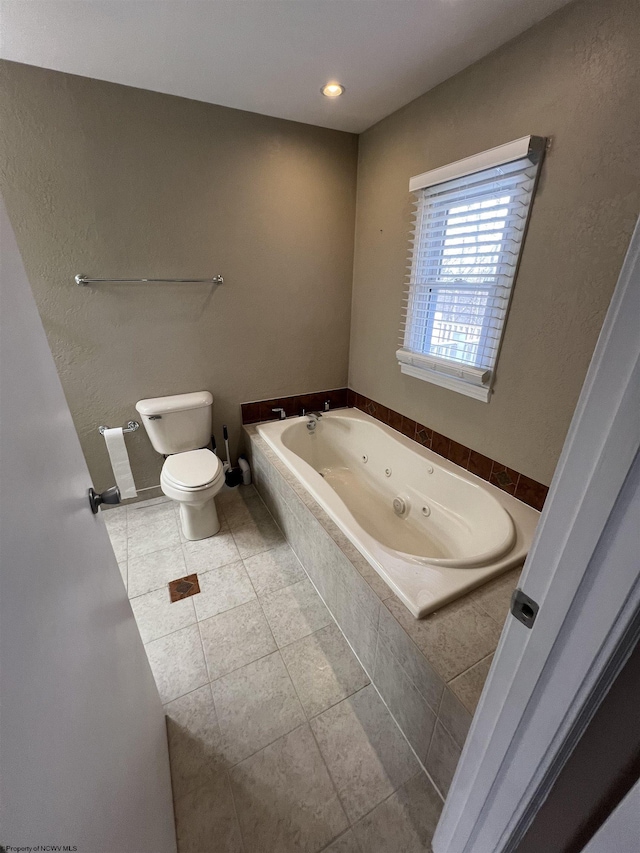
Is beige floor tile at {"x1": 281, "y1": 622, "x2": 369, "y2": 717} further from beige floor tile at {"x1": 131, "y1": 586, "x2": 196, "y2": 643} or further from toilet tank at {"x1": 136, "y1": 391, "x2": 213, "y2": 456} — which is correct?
toilet tank at {"x1": 136, "y1": 391, "x2": 213, "y2": 456}

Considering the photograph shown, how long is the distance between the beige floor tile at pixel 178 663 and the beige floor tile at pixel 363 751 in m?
0.52

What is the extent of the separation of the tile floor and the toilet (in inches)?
9.7

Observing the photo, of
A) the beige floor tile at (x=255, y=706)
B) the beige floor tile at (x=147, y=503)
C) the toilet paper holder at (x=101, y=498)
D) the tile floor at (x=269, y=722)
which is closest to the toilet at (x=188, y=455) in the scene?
the tile floor at (x=269, y=722)

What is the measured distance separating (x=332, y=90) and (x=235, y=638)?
2.67 m

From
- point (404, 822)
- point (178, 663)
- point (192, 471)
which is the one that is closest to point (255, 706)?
point (178, 663)

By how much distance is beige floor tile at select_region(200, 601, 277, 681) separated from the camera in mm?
1464

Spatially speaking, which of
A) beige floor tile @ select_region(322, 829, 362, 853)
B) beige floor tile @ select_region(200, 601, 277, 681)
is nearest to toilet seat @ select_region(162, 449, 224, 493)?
beige floor tile @ select_region(200, 601, 277, 681)

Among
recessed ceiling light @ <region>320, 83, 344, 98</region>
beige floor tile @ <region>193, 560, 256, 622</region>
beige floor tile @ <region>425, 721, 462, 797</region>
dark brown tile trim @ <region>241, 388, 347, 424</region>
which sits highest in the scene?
recessed ceiling light @ <region>320, 83, 344, 98</region>

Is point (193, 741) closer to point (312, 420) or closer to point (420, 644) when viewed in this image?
point (420, 644)

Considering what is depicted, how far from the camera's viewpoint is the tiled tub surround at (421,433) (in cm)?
166

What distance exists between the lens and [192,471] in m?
2.03

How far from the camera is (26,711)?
1.24ft

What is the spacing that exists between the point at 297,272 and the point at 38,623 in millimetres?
2356

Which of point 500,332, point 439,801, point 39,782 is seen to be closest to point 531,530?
point 500,332
